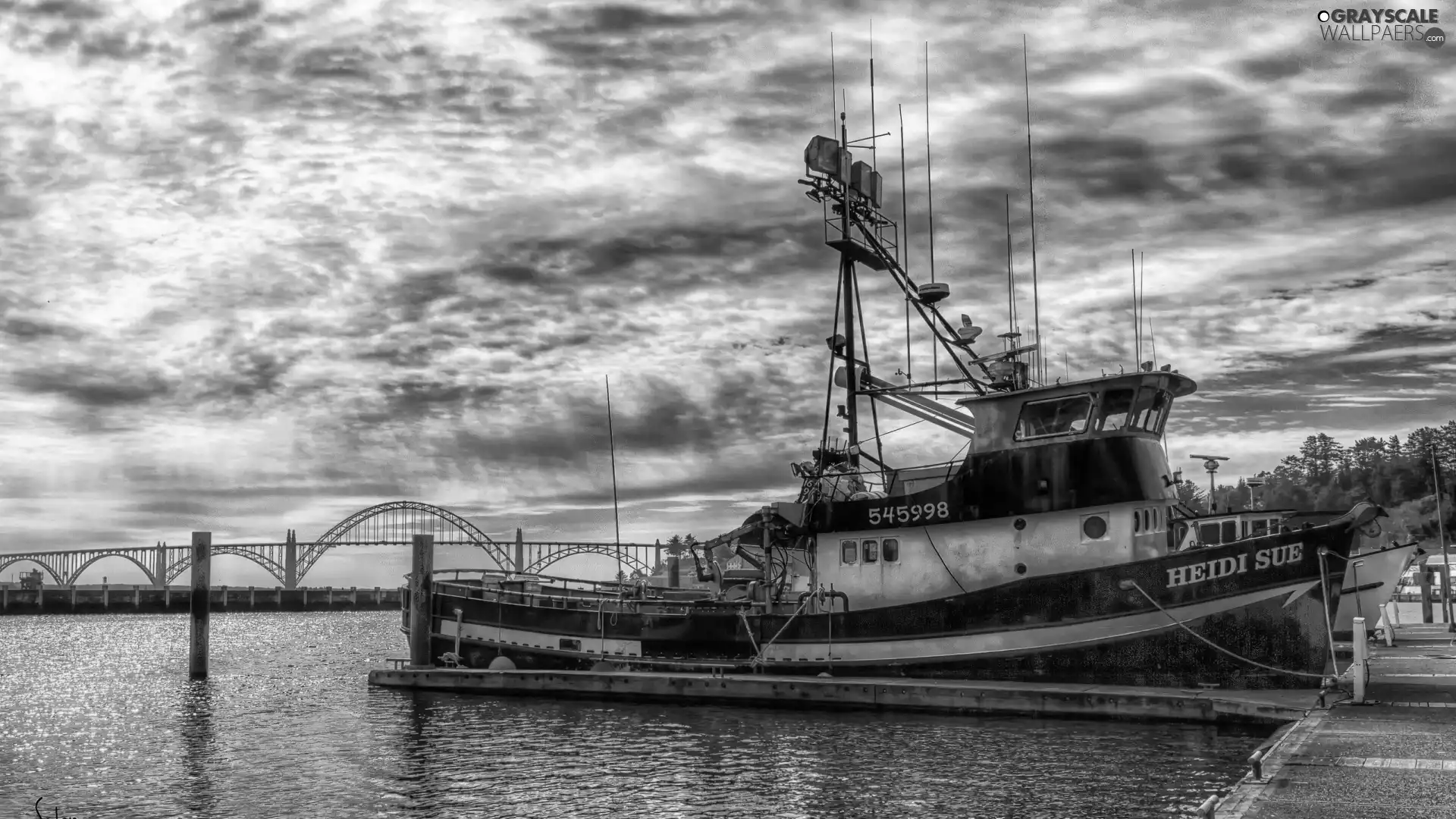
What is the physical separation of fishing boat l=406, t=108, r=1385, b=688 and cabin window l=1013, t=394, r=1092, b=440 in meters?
0.03

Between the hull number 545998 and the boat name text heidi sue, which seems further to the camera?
the hull number 545998

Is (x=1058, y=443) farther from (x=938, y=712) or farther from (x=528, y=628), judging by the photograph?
(x=528, y=628)

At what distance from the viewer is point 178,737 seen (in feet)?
82.0

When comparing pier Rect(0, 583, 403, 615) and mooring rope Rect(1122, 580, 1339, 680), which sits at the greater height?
mooring rope Rect(1122, 580, 1339, 680)

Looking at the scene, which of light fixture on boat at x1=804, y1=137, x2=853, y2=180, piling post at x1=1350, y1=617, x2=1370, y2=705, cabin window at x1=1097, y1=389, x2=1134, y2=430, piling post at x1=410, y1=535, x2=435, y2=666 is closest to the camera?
piling post at x1=1350, y1=617, x2=1370, y2=705

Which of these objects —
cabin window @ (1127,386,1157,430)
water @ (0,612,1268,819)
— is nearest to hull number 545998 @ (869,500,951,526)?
cabin window @ (1127,386,1157,430)

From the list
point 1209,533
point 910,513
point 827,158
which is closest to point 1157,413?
point 1209,533

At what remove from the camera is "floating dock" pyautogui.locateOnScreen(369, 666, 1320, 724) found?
19.0m

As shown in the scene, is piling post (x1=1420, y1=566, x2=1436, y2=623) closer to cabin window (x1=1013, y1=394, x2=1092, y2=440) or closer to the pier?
cabin window (x1=1013, y1=394, x2=1092, y2=440)

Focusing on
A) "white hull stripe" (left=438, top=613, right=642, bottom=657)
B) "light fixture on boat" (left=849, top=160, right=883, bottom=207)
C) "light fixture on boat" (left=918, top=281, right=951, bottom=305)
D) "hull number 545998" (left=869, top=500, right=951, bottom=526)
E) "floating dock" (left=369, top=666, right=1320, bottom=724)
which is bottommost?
"floating dock" (left=369, top=666, right=1320, bottom=724)

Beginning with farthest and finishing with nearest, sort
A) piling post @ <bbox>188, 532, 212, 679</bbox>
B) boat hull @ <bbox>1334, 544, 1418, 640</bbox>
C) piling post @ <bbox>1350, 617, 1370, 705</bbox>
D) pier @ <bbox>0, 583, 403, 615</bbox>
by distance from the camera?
pier @ <bbox>0, 583, 403, 615</bbox>
piling post @ <bbox>188, 532, 212, 679</bbox>
boat hull @ <bbox>1334, 544, 1418, 640</bbox>
piling post @ <bbox>1350, 617, 1370, 705</bbox>

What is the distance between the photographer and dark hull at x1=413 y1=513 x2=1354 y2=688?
20.3m

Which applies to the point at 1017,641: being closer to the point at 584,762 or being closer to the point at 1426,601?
the point at 584,762

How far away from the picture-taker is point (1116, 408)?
853 inches
